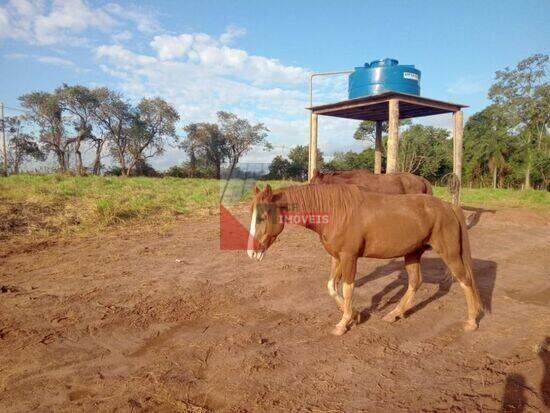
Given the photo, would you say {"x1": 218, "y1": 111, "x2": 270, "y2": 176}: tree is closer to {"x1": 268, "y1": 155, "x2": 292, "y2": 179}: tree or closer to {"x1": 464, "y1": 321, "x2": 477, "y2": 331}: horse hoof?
{"x1": 268, "y1": 155, "x2": 292, "y2": 179}: tree

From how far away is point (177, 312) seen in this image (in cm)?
459

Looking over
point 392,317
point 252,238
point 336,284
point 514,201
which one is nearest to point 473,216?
point 514,201

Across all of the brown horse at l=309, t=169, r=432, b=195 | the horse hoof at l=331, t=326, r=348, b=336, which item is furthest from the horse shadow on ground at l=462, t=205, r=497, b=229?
the horse hoof at l=331, t=326, r=348, b=336

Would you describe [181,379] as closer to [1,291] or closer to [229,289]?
[229,289]

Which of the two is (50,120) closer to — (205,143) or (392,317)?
(205,143)

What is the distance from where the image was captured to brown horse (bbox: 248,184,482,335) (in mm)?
4164

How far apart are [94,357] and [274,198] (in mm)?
2407

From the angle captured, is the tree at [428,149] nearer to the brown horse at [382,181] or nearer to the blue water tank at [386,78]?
the blue water tank at [386,78]

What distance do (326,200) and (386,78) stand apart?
287 inches

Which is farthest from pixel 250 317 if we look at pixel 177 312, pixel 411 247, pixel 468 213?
pixel 468 213

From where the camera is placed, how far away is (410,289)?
479cm

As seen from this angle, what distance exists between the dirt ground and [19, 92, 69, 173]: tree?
38.1 m

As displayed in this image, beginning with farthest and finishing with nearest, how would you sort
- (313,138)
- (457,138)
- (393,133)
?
(313,138)
(457,138)
(393,133)

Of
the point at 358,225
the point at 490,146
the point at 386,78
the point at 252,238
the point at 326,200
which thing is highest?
the point at 490,146
